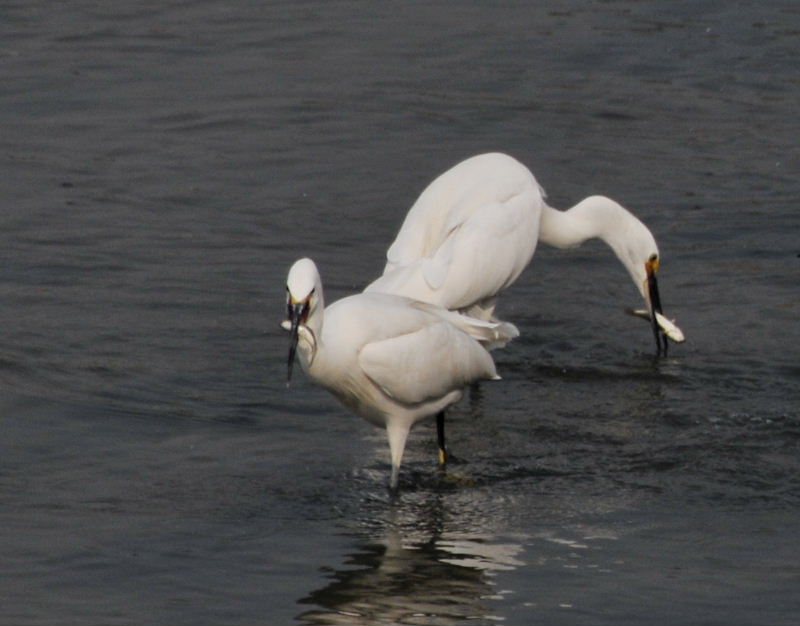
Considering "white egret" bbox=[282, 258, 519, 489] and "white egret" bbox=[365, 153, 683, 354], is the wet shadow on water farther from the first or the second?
"white egret" bbox=[365, 153, 683, 354]

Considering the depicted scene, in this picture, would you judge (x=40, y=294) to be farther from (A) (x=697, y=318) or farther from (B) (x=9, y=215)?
(A) (x=697, y=318)

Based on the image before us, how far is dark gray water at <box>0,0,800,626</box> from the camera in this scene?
7176 mm

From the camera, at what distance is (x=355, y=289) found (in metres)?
11.4

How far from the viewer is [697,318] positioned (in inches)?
438

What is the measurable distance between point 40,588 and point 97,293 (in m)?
4.37

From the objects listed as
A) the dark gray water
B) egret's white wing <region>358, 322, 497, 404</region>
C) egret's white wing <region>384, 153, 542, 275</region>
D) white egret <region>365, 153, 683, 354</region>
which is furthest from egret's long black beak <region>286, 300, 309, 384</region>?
egret's white wing <region>384, 153, 542, 275</region>

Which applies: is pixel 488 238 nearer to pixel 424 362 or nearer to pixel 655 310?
pixel 655 310

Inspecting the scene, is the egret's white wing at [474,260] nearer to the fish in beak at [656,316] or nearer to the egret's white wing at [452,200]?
the egret's white wing at [452,200]

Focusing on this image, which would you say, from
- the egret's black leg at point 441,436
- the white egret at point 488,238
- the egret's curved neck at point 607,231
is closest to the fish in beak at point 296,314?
the egret's black leg at point 441,436

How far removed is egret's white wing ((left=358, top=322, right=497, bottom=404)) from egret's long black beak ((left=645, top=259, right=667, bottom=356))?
2136 mm

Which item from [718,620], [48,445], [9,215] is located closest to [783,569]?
[718,620]

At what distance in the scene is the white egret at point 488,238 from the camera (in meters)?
9.88

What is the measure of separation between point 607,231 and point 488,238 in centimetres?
139

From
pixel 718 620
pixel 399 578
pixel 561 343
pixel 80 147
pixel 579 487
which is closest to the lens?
pixel 718 620
